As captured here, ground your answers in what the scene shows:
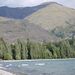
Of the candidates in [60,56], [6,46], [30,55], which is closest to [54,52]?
[60,56]

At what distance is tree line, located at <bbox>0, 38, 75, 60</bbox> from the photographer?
168 m

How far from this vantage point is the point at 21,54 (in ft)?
559

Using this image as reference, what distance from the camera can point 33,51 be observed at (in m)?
172

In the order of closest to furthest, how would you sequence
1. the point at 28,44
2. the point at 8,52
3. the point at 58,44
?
1. the point at 8,52
2. the point at 28,44
3. the point at 58,44

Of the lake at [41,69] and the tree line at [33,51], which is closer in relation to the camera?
the lake at [41,69]

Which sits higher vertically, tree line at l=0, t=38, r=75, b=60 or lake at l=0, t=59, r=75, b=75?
lake at l=0, t=59, r=75, b=75

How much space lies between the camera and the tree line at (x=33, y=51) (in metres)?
168

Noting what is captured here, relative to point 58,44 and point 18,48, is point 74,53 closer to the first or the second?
point 58,44

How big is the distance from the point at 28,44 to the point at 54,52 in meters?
15.3

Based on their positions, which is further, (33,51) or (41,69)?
(33,51)

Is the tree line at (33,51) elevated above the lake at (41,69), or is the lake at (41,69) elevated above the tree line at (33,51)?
the lake at (41,69)

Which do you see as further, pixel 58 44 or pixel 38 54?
pixel 58 44

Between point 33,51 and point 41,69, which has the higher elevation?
point 41,69

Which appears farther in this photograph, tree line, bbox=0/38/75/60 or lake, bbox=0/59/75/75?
tree line, bbox=0/38/75/60
